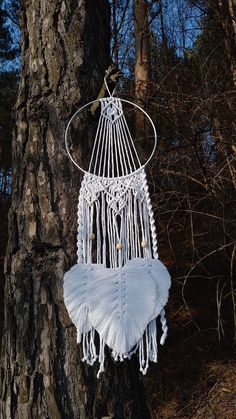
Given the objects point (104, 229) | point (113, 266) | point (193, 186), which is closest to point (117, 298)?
point (113, 266)

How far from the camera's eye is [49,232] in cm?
133

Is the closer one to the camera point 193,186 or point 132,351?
point 132,351

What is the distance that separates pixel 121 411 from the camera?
1274mm

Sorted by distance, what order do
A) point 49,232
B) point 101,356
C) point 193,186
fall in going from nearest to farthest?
1. point 101,356
2. point 49,232
3. point 193,186

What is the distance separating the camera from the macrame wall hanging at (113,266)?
1221mm

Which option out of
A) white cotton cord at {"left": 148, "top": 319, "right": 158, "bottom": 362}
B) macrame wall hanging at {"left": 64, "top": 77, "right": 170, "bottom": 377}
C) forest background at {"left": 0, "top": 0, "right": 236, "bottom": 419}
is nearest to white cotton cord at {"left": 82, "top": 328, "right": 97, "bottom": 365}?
macrame wall hanging at {"left": 64, "top": 77, "right": 170, "bottom": 377}

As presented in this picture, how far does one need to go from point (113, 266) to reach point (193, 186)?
7.07ft

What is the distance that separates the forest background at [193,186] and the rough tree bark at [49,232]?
1.32 m

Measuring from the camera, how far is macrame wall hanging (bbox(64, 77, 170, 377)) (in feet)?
4.00

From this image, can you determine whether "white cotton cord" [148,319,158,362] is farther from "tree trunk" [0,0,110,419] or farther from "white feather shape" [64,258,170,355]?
"tree trunk" [0,0,110,419]

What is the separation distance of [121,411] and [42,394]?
231 mm

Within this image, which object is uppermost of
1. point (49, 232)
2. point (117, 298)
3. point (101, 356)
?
point (49, 232)

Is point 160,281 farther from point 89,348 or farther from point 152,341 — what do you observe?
point 89,348

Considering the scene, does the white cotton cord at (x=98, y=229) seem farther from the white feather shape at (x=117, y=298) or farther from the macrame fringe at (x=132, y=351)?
the macrame fringe at (x=132, y=351)
